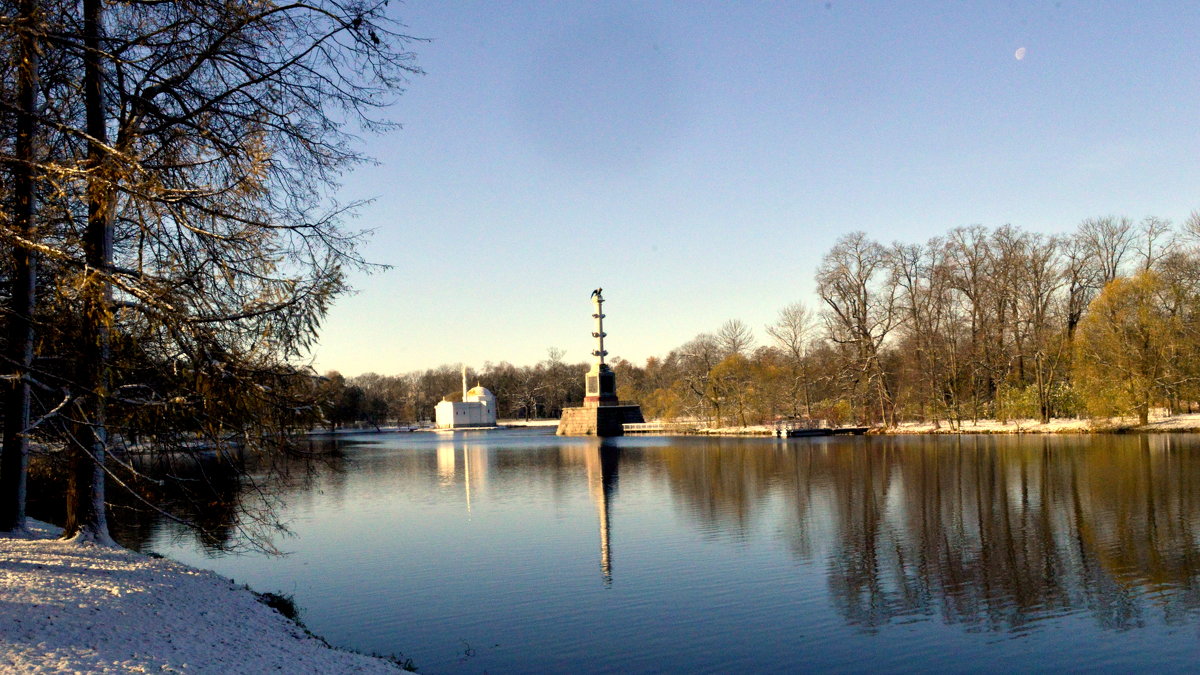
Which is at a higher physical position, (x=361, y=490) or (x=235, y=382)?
(x=235, y=382)

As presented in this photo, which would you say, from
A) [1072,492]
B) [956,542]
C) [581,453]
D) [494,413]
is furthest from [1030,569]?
[494,413]

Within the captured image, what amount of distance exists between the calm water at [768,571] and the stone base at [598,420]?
4450 cm

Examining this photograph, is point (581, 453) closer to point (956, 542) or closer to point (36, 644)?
point (956, 542)

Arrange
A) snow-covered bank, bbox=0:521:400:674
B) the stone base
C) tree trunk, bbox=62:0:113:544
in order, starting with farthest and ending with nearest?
the stone base < tree trunk, bbox=62:0:113:544 < snow-covered bank, bbox=0:521:400:674

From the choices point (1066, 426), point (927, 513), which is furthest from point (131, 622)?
point (1066, 426)

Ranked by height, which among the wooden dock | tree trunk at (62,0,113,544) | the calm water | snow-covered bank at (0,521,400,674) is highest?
tree trunk at (62,0,113,544)

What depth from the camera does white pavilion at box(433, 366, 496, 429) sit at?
116625 millimetres

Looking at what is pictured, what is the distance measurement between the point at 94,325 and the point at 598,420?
65811mm

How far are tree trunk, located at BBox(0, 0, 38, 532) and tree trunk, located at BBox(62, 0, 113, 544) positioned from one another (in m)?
0.45

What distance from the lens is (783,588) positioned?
12797 mm

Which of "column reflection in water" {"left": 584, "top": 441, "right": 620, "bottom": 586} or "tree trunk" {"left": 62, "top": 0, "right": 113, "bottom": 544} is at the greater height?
"tree trunk" {"left": 62, "top": 0, "right": 113, "bottom": 544}

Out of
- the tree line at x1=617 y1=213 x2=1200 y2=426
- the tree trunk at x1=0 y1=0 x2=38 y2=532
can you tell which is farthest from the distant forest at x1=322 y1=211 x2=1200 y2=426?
the tree trunk at x1=0 y1=0 x2=38 y2=532

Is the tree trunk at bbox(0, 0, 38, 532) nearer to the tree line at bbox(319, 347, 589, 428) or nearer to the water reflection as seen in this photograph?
the water reflection

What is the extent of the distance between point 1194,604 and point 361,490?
24.2 metres
